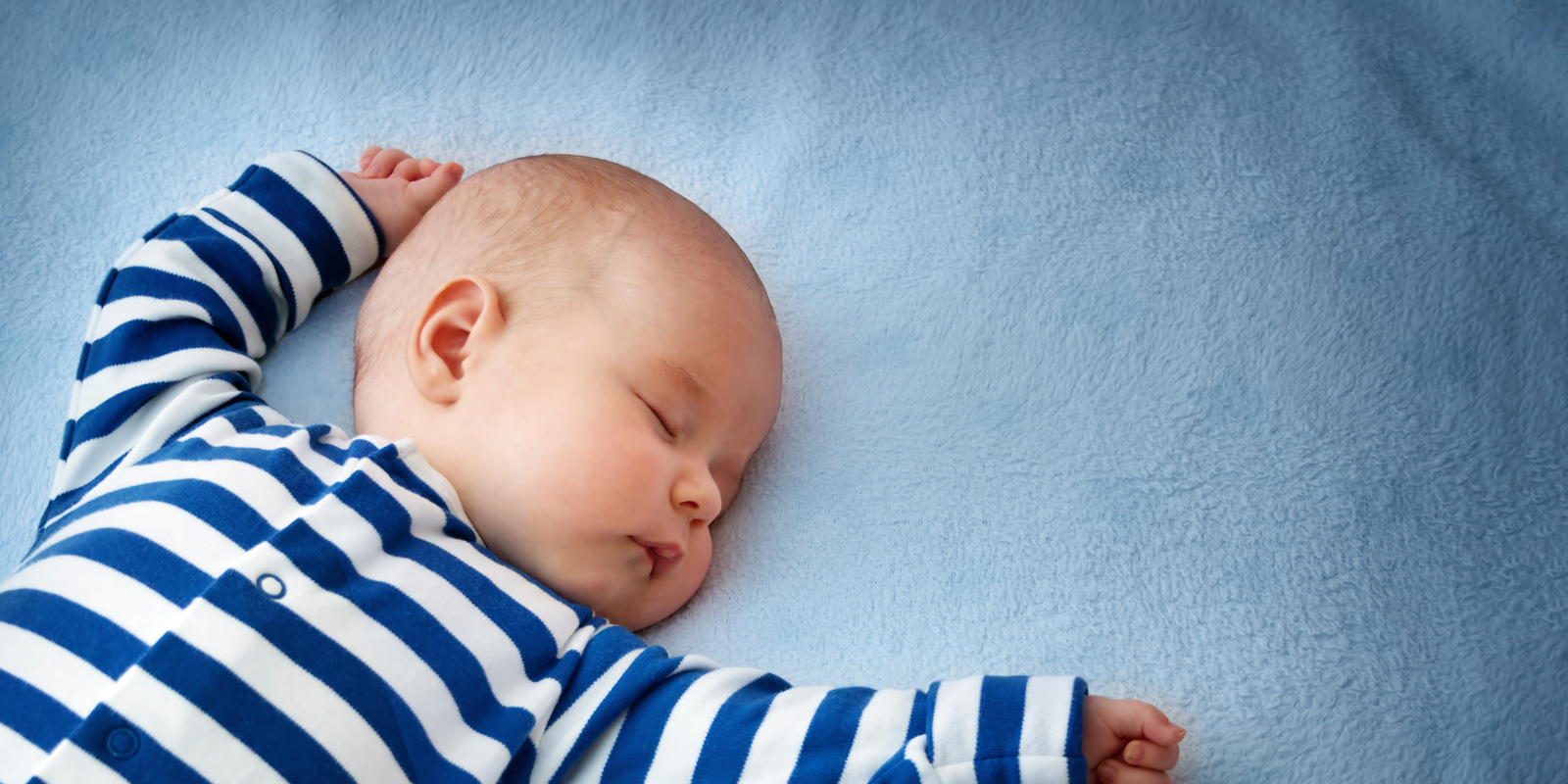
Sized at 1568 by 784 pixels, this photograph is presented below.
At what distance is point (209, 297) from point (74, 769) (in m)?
0.51

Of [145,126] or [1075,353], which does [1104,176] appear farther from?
[145,126]

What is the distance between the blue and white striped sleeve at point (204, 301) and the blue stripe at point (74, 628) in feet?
0.66

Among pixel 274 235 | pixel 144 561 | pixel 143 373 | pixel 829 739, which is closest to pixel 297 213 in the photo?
pixel 274 235

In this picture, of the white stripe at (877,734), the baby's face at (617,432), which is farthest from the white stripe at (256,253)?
the white stripe at (877,734)

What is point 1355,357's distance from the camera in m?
1.08

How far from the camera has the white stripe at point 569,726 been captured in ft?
2.95

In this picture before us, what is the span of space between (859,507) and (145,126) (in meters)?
0.98

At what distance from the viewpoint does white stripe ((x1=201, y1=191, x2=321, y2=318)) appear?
3.86ft

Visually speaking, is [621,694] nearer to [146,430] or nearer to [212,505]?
[212,505]

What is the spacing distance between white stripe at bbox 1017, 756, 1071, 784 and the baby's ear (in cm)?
58

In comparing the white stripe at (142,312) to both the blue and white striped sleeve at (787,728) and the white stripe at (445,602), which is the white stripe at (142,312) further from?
the blue and white striped sleeve at (787,728)

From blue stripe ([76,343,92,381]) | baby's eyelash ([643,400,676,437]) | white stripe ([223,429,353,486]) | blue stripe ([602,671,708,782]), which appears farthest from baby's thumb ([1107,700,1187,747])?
blue stripe ([76,343,92,381])

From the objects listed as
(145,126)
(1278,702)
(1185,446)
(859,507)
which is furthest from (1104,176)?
(145,126)

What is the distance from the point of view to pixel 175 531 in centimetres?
87
